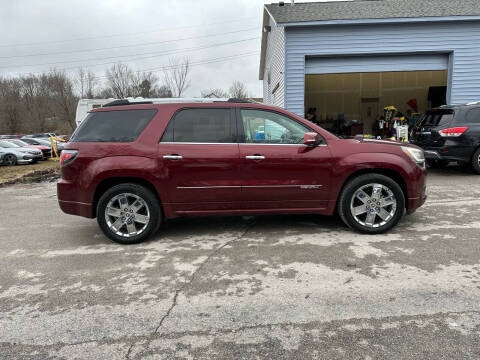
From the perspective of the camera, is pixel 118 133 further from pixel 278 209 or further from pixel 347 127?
pixel 347 127

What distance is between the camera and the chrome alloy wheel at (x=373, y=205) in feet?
14.6

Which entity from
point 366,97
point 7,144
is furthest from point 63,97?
point 366,97

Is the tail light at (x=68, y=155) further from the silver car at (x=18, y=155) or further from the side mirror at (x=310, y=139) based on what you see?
the silver car at (x=18, y=155)

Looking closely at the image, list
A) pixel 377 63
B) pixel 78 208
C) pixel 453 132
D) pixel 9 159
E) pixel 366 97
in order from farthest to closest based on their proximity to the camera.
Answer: pixel 366 97
pixel 9 159
pixel 377 63
pixel 453 132
pixel 78 208

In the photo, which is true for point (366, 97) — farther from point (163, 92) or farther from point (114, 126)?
point (163, 92)

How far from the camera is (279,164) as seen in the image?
14.1 feet

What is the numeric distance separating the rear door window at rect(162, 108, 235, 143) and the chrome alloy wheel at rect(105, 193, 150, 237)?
0.89 m

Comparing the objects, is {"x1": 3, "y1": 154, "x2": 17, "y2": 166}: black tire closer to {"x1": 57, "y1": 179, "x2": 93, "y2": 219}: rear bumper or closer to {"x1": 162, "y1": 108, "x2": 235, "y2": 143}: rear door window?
{"x1": 57, "y1": 179, "x2": 93, "y2": 219}: rear bumper

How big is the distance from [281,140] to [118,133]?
2078 millimetres

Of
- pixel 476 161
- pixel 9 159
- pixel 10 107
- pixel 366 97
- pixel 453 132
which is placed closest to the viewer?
pixel 453 132

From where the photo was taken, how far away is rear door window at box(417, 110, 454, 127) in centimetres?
861

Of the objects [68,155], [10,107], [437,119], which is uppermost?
[10,107]

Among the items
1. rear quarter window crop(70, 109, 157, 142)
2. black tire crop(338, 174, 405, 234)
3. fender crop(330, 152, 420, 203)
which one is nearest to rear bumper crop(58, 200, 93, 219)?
rear quarter window crop(70, 109, 157, 142)

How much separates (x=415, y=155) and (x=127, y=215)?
385 centimetres
